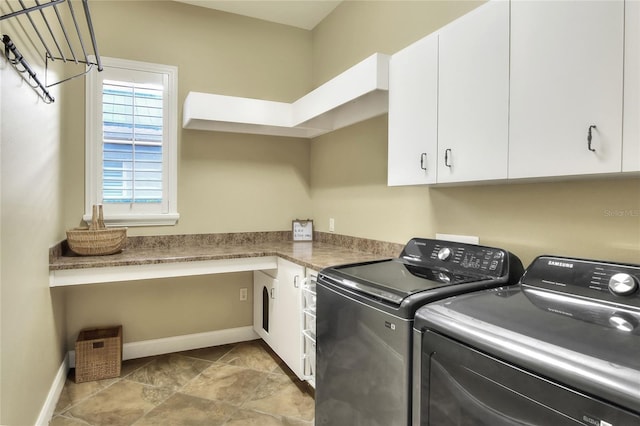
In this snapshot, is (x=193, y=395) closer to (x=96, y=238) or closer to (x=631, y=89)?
(x=96, y=238)

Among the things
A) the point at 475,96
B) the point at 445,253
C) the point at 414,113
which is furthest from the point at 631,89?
the point at 445,253

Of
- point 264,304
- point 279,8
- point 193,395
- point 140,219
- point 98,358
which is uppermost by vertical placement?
point 279,8

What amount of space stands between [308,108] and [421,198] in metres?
1.07

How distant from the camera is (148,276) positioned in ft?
8.50

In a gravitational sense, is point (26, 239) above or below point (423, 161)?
below

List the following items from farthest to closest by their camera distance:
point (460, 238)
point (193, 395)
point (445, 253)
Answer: point (193, 395) < point (460, 238) < point (445, 253)

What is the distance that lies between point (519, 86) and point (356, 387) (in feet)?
4.43

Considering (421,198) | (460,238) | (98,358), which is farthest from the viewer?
(98,358)

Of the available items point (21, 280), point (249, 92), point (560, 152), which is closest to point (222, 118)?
point (249, 92)

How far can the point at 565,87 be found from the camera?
1267 mm

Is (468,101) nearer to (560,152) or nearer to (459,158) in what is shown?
(459,158)

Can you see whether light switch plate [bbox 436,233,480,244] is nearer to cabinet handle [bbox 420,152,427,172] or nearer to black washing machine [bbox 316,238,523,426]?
black washing machine [bbox 316,238,523,426]

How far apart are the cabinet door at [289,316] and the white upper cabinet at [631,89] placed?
1.76m

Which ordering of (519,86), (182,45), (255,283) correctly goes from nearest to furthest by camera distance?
1. (519,86)
2. (182,45)
3. (255,283)
